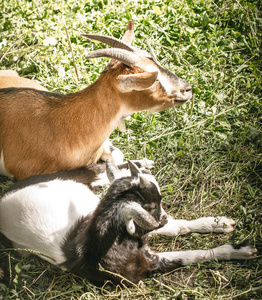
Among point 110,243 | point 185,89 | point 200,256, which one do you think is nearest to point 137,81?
point 185,89

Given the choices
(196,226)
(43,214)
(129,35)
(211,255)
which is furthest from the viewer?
(129,35)

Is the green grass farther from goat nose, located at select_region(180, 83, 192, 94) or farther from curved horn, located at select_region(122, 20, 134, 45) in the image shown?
curved horn, located at select_region(122, 20, 134, 45)

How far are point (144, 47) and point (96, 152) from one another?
6.62 feet

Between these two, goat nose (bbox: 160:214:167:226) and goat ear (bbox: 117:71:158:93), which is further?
goat nose (bbox: 160:214:167:226)

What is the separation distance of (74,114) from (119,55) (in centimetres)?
78

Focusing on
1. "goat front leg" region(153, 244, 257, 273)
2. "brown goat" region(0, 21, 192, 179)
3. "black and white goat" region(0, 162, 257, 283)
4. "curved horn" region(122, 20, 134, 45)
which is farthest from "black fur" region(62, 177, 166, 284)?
"curved horn" region(122, 20, 134, 45)

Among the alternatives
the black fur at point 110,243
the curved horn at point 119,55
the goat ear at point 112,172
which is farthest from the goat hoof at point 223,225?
the curved horn at point 119,55

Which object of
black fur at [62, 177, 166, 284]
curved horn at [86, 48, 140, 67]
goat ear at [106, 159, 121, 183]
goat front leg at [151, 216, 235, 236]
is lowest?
goat front leg at [151, 216, 235, 236]

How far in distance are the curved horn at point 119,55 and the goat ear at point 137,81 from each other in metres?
0.16

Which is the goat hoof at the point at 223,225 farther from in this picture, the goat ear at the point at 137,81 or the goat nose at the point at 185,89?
the goat ear at the point at 137,81

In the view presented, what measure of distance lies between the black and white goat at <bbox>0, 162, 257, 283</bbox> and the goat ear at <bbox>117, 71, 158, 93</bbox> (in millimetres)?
668

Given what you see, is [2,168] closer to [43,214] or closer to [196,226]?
[43,214]

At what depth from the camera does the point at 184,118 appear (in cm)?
483

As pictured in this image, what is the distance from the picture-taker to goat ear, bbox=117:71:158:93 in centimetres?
337
